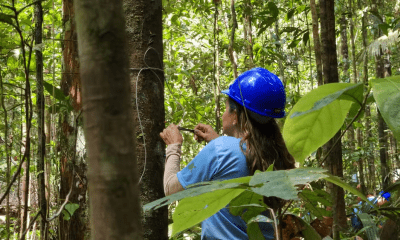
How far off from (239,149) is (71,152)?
4.84ft

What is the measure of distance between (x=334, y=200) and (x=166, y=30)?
4243 millimetres

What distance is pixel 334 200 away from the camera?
1.19 metres

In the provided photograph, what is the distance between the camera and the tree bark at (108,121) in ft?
1.43

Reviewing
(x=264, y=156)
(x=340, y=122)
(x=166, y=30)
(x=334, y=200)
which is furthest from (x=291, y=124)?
(x=166, y=30)

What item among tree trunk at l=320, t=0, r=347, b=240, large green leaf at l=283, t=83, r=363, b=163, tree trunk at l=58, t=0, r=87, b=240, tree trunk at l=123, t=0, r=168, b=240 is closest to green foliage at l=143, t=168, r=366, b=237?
large green leaf at l=283, t=83, r=363, b=163

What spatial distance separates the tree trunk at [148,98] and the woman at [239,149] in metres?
0.07

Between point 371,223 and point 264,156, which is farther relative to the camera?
point 264,156

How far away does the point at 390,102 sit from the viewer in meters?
0.65

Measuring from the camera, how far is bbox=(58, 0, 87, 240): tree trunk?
2.76 meters

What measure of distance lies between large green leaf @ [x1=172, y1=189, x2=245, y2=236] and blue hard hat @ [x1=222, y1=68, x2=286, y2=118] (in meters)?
1.32

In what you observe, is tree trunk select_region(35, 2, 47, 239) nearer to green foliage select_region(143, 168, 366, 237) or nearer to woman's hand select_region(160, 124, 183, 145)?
woman's hand select_region(160, 124, 183, 145)

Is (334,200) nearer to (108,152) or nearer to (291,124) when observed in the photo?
(291,124)

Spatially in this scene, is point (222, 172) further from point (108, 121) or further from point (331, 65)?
point (108, 121)

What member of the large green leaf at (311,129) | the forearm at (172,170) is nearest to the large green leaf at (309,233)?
the large green leaf at (311,129)
